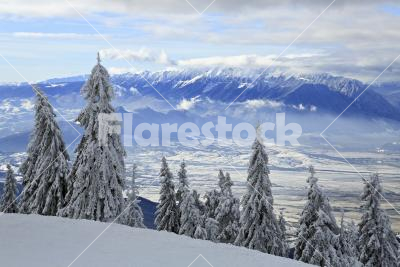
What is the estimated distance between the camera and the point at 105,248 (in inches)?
703

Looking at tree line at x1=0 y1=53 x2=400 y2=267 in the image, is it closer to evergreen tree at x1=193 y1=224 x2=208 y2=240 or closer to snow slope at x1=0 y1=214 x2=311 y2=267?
evergreen tree at x1=193 y1=224 x2=208 y2=240

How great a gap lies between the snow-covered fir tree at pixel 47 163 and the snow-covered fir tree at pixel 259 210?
41.9 ft

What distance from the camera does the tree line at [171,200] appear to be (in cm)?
2834

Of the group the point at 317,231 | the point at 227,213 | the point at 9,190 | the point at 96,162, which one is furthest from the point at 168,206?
the point at 96,162

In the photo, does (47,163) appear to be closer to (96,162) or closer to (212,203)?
(96,162)

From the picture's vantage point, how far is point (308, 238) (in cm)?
3325

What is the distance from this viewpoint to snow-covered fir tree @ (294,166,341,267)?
31828 mm

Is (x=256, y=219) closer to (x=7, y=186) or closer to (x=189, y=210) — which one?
(x=189, y=210)

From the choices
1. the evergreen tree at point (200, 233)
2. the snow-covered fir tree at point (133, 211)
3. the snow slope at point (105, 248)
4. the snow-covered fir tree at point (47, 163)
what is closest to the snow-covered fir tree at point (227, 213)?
the evergreen tree at point (200, 233)

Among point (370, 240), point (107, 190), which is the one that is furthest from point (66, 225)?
point (370, 240)

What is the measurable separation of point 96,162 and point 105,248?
10935 millimetres

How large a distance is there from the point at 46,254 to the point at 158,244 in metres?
4.42

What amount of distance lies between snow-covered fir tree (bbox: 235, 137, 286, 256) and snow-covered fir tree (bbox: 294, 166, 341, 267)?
1947 mm

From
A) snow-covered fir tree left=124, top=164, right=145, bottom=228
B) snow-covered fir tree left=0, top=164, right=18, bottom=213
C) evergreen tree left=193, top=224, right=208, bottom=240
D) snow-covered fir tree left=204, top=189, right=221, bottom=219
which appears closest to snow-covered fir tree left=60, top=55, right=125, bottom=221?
evergreen tree left=193, top=224, right=208, bottom=240
